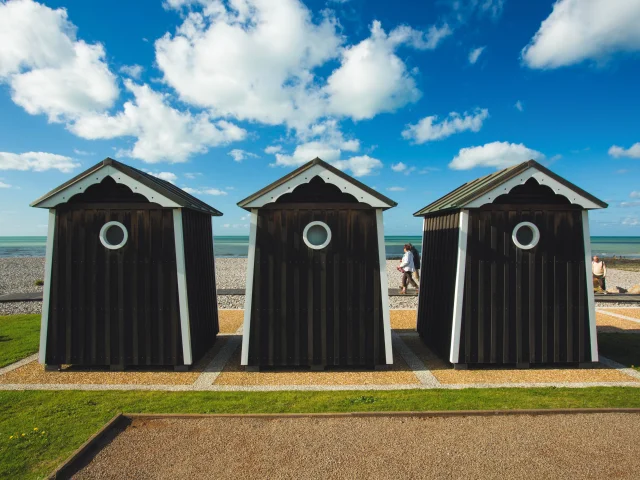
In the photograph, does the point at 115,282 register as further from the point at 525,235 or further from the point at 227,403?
the point at 525,235

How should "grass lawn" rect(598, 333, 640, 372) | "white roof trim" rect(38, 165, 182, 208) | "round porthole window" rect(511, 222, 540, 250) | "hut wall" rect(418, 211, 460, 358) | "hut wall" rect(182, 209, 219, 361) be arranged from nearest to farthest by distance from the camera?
"white roof trim" rect(38, 165, 182, 208) → "round porthole window" rect(511, 222, 540, 250) → "hut wall" rect(182, 209, 219, 361) → "hut wall" rect(418, 211, 460, 358) → "grass lawn" rect(598, 333, 640, 372)

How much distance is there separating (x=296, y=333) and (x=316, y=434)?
104 inches

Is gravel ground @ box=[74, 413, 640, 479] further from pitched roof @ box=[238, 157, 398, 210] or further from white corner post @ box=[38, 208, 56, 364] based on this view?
pitched roof @ box=[238, 157, 398, 210]

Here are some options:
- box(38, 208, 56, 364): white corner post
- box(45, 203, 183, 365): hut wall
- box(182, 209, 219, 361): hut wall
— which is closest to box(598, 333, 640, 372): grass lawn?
box(182, 209, 219, 361): hut wall

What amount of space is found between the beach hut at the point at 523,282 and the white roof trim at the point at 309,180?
1927 mm

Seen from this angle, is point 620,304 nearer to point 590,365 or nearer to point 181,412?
point 590,365

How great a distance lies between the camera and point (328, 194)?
292 inches

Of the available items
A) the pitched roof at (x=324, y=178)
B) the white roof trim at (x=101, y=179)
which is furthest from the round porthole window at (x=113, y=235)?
the pitched roof at (x=324, y=178)

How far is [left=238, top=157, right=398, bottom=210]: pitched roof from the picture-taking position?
23.5ft

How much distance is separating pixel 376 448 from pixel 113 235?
6.19 metres

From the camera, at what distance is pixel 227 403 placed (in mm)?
5875

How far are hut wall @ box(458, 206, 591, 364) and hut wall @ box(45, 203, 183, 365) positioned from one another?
5983mm

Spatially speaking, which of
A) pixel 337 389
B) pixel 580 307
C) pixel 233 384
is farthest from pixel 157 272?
pixel 580 307

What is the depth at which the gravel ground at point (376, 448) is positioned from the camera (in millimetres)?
4188
